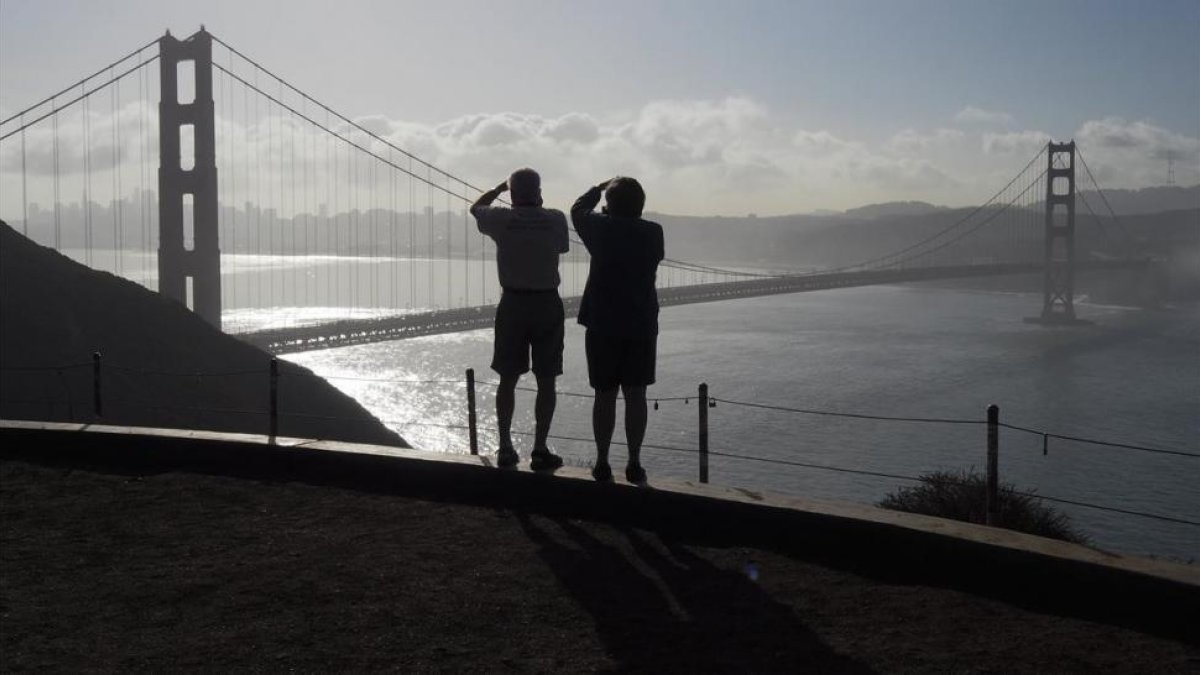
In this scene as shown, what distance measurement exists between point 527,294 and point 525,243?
0.83 ft

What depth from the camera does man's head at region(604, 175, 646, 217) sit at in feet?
16.8

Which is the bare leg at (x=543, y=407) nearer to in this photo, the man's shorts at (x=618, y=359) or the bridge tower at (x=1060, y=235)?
the man's shorts at (x=618, y=359)

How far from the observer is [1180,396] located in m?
50.5

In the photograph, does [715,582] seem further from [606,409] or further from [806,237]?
[806,237]

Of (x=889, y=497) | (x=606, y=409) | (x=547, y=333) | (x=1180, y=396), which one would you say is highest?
(x=547, y=333)

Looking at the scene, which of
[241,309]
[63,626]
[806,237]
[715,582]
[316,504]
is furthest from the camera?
[806,237]

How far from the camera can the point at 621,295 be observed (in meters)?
5.09

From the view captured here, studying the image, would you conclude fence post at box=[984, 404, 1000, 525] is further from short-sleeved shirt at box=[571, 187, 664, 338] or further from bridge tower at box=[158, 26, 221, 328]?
bridge tower at box=[158, 26, 221, 328]

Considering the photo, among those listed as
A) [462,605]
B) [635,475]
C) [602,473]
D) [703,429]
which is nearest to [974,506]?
[703,429]

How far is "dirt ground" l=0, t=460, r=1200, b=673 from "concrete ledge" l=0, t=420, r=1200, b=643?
0.15 m

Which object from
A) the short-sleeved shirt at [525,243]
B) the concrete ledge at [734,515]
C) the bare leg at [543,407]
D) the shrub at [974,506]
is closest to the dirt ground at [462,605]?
the concrete ledge at [734,515]

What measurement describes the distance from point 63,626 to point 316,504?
5.74ft

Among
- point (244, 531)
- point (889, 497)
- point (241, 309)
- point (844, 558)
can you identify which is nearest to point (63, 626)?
point (244, 531)

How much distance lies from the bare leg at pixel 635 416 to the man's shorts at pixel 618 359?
4 cm
